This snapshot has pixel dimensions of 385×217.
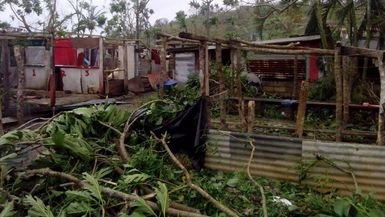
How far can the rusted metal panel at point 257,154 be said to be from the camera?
18.2 feet

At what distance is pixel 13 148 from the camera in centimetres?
504

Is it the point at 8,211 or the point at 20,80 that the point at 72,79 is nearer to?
the point at 20,80

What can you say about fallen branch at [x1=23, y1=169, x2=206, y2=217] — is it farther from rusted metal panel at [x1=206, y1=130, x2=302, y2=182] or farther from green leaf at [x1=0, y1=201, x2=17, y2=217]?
rusted metal panel at [x1=206, y1=130, x2=302, y2=182]

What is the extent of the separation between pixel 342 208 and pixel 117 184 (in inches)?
97.2

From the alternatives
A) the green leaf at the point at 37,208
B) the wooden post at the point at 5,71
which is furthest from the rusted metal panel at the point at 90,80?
the green leaf at the point at 37,208

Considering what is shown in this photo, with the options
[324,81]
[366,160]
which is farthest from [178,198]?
[324,81]

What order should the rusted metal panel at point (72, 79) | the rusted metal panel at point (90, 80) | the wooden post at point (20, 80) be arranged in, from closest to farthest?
the wooden post at point (20, 80) → the rusted metal panel at point (90, 80) → the rusted metal panel at point (72, 79)

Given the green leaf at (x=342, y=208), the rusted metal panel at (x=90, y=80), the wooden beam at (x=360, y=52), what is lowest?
the green leaf at (x=342, y=208)

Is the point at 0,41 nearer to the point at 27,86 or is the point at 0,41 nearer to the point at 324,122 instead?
A: the point at 27,86

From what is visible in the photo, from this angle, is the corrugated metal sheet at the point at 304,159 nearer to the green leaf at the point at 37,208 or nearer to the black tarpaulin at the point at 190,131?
the black tarpaulin at the point at 190,131

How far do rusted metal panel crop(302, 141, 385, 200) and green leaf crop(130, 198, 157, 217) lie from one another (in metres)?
2.38

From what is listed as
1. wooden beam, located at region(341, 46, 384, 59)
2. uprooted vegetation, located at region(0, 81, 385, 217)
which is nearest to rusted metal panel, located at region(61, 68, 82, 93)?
uprooted vegetation, located at region(0, 81, 385, 217)

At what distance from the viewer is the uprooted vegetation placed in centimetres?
417

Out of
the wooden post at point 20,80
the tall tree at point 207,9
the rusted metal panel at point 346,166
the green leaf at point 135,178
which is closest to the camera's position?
the green leaf at point 135,178
